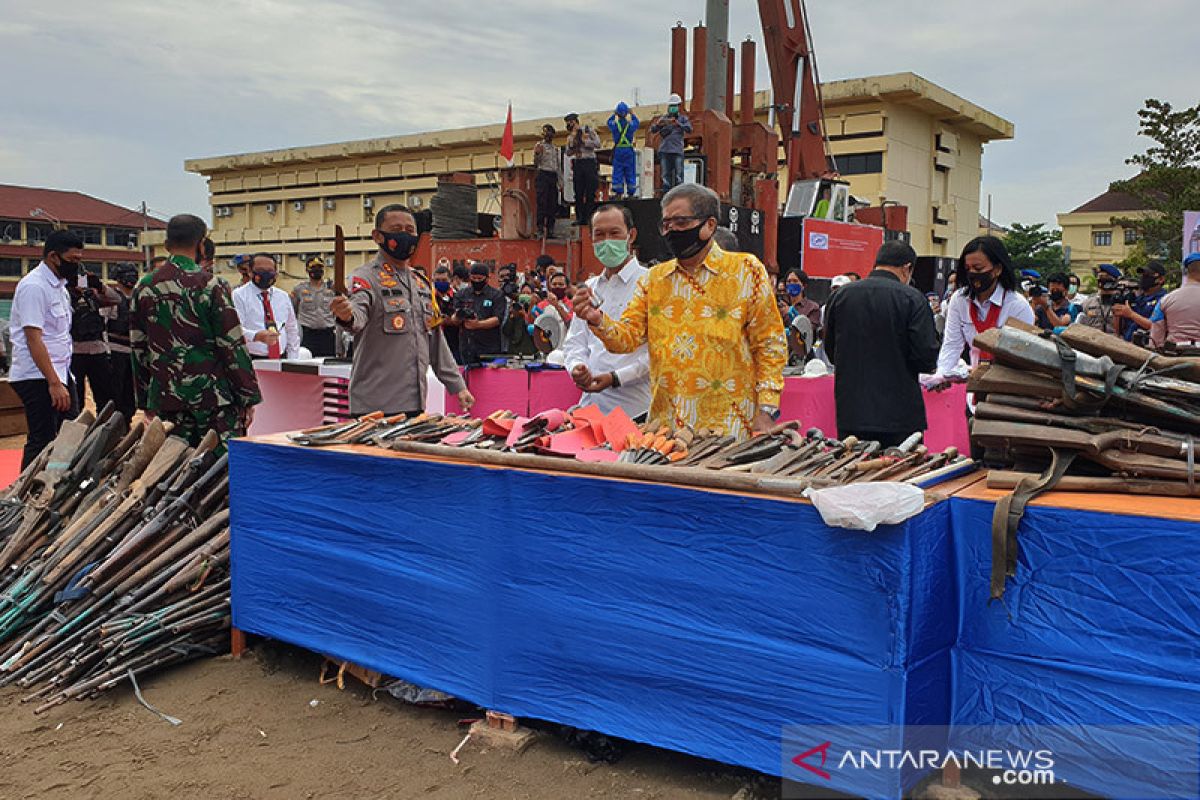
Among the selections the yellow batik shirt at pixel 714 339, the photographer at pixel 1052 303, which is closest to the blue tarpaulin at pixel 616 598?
the yellow batik shirt at pixel 714 339

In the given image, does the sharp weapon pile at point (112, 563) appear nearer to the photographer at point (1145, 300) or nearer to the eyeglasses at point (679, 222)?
the eyeglasses at point (679, 222)

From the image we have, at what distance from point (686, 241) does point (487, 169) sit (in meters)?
37.3

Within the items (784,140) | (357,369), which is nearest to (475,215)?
(784,140)

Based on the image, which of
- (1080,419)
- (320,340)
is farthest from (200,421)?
(320,340)

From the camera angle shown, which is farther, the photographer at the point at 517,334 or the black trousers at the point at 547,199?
the black trousers at the point at 547,199

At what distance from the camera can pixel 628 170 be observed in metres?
15.4

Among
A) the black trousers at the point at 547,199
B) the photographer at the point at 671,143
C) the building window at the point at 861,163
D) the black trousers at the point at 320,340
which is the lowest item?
the black trousers at the point at 320,340

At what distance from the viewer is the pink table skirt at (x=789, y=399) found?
265 inches

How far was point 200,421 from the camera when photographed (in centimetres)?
510

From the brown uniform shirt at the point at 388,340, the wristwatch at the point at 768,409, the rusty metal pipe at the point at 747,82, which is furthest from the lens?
the rusty metal pipe at the point at 747,82

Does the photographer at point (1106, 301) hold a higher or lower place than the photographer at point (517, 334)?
higher

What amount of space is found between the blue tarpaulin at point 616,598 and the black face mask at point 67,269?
374 cm

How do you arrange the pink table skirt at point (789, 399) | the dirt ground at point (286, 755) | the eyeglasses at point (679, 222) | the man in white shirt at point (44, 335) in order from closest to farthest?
the dirt ground at point (286, 755) < the eyeglasses at point (679, 222) < the man in white shirt at point (44, 335) < the pink table skirt at point (789, 399)

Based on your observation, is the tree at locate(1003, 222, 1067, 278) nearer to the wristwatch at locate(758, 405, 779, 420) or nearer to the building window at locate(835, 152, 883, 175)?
the building window at locate(835, 152, 883, 175)
